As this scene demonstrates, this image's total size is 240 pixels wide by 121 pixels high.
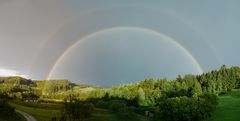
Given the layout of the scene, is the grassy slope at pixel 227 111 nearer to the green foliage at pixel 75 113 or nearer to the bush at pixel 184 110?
the bush at pixel 184 110

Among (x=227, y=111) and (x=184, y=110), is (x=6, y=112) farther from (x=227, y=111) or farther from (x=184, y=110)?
(x=227, y=111)

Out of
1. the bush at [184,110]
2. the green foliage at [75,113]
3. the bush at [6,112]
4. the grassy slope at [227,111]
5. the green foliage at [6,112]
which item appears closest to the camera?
the green foliage at [6,112]

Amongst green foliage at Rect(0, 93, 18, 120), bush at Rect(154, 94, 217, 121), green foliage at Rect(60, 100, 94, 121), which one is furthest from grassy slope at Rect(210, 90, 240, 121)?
green foliage at Rect(0, 93, 18, 120)

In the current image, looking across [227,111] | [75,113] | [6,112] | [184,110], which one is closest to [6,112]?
[6,112]

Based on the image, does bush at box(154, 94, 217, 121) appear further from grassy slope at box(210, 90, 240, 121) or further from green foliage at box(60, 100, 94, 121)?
green foliage at box(60, 100, 94, 121)

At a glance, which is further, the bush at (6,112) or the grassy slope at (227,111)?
the grassy slope at (227,111)

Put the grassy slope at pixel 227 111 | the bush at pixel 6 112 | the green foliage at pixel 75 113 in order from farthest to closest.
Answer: the grassy slope at pixel 227 111 < the green foliage at pixel 75 113 < the bush at pixel 6 112

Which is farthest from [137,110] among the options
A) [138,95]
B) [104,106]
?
[138,95]

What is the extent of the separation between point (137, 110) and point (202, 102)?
39435mm

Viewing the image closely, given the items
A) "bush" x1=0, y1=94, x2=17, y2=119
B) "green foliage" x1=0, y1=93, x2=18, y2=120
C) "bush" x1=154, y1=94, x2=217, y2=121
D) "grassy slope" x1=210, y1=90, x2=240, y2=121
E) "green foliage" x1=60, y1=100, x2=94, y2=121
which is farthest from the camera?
"bush" x1=154, y1=94, x2=217, y2=121

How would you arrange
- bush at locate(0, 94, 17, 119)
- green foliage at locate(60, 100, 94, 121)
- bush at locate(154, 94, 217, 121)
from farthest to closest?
bush at locate(154, 94, 217, 121) → green foliage at locate(60, 100, 94, 121) → bush at locate(0, 94, 17, 119)

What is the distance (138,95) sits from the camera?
19462cm

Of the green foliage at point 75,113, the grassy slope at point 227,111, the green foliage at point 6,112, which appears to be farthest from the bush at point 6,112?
the grassy slope at point 227,111

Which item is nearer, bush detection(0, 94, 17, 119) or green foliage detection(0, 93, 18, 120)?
green foliage detection(0, 93, 18, 120)
